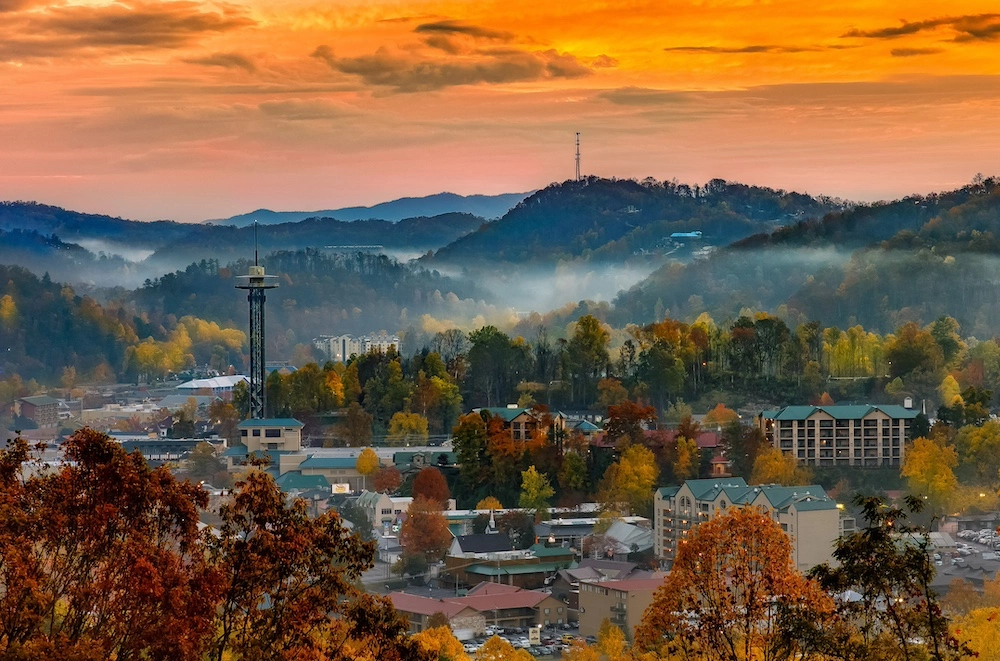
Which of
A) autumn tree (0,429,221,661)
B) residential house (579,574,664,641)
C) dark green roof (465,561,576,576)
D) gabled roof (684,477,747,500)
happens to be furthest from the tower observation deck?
autumn tree (0,429,221,661)

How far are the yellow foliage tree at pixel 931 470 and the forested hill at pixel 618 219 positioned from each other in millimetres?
62743

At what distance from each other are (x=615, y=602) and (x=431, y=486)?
397 inches

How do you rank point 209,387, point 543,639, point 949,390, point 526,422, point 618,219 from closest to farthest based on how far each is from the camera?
point 543,639 < point 526,422 < point 949,390 < point 209,387 < point 618,219

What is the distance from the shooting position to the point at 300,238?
113062mm

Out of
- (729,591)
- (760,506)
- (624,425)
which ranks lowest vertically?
(624,425)

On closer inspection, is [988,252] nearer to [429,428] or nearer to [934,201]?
[934,201]

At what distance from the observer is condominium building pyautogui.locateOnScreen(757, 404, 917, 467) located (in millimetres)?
38719

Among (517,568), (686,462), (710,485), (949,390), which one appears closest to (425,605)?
(517,568)

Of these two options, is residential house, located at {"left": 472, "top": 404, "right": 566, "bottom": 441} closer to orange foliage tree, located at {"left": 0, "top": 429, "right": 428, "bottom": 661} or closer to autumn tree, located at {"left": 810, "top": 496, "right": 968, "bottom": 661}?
autumn tree, located at {"left": 810, "top": 496, "right": 968, "bottom": 661}

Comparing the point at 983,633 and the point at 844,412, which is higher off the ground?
the point at 983,633

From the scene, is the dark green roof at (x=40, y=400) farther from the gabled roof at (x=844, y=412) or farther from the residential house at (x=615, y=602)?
the residential house at (x=615, y=602)

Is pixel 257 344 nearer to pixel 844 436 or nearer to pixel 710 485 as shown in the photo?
pixel 844 436

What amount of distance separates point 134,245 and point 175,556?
339 ft

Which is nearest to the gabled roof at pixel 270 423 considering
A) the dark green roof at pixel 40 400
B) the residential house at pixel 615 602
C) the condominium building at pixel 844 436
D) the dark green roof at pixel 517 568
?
the condominium building at pixel 844 436
